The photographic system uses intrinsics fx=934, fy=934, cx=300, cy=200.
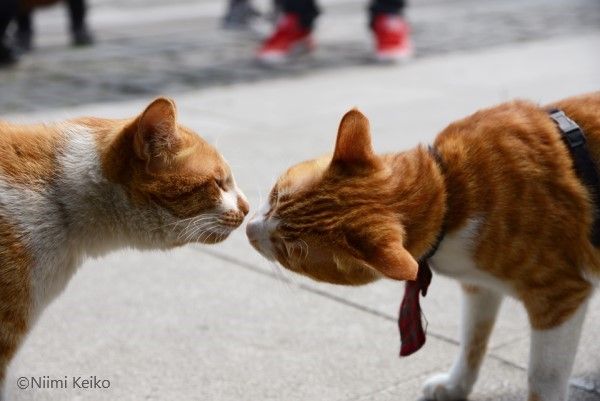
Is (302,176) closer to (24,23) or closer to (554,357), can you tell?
(554,357)

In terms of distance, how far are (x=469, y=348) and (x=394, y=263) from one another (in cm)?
102

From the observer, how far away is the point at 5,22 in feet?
29.1

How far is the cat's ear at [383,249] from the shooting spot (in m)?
2.55

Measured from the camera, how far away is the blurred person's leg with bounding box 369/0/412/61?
9.13 metres

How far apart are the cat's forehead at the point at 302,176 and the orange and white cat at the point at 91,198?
0.98 feet

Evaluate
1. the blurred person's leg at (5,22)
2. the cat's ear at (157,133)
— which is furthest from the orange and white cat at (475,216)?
the blurred person's leg at (5,22)

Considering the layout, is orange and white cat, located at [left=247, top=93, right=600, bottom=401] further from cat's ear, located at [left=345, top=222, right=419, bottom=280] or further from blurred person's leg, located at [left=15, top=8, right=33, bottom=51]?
blurred person's leg, located at [left=15, top=8, right=33, bottom=51]

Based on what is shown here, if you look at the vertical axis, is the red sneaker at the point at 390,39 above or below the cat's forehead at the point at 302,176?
below

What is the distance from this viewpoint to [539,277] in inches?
118

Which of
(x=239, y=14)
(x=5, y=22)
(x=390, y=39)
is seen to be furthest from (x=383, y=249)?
(x=239, y=14)

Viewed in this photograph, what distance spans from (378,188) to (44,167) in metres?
1.08

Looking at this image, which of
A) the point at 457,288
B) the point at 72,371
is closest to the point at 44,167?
the point at 72,371

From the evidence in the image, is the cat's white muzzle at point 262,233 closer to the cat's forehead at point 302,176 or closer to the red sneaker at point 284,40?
the cat's forehead at point 302,176

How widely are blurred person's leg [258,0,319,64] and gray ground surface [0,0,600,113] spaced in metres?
0.22
